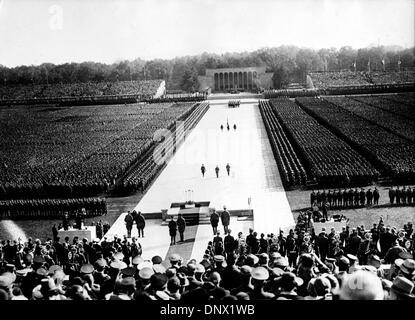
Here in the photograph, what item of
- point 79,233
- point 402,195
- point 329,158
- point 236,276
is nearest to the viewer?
point 236,276

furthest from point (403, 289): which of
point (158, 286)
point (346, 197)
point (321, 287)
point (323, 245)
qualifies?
point (346, 197)

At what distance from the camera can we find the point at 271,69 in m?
105

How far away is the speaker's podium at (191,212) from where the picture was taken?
17.5 meters

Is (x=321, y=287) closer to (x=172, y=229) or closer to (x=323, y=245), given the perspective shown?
(x=323, y=245)

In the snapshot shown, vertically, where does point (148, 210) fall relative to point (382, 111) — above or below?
below

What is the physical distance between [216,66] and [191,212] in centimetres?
9705

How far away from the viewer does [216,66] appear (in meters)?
111

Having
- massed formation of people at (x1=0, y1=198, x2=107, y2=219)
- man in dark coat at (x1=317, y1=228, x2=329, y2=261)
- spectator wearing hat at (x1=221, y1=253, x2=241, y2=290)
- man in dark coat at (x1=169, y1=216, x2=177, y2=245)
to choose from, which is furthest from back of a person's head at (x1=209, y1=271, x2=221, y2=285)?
massed formation of people at (x1=0, y1=198, x2=107, y2=219)

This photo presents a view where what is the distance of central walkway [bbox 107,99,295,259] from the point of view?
16344 mm

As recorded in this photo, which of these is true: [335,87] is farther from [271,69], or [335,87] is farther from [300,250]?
[300,250]
